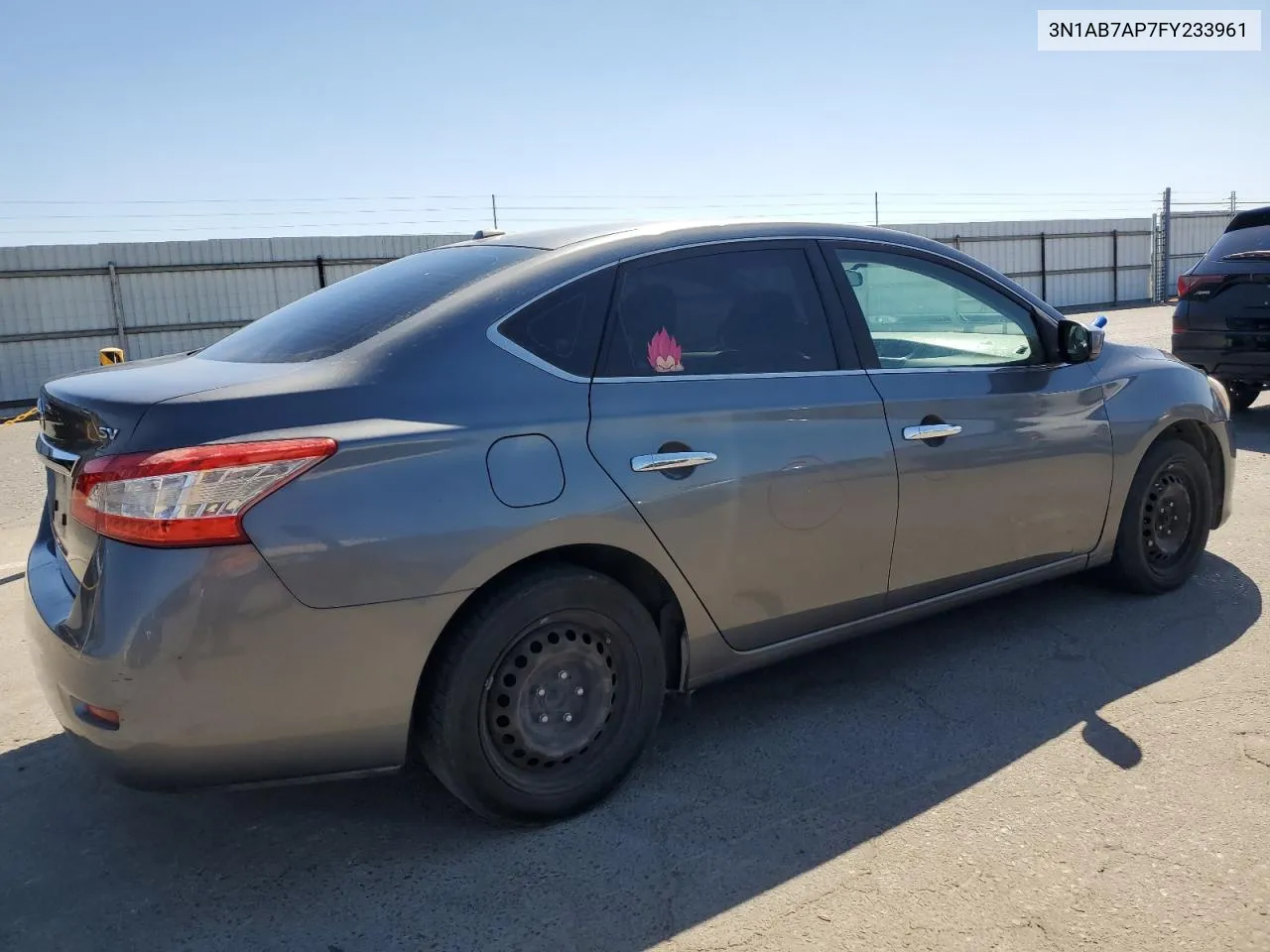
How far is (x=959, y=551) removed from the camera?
12.1ft

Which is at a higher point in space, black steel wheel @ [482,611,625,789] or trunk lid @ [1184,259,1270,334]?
trunk lid @ [1184,259,1270,334]

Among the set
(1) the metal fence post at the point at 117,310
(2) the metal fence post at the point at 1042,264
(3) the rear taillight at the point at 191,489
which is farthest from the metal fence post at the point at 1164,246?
(3) the rear taillight at the point at 191,489

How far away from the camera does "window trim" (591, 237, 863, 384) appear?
301cm

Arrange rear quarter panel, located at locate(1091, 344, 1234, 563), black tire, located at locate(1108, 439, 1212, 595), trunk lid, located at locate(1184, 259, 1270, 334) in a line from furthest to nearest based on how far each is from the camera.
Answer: trunk lid, located at locate(1184, 259, 1270, 334) → black tire, located at locate(1108, 439, 1212, 595) → rear quarter panel, located at locate(1091, 344, 1234, 563)

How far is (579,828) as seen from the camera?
2889 millimetres

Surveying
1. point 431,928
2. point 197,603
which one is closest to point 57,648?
point 197,603

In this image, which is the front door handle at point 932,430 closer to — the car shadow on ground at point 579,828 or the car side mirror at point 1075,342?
the car side mirror at point 1075,342

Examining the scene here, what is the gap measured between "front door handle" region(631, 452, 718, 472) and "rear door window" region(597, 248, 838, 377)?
0.85ft

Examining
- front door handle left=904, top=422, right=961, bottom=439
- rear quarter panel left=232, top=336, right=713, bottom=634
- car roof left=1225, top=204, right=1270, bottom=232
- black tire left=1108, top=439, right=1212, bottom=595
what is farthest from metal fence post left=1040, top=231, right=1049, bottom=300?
rear quarter panel left=232, top=336, right=713, bottom=634

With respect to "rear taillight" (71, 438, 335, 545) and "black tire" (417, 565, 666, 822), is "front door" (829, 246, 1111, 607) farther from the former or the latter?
"rear taillight" (71, 438, 335, 545)

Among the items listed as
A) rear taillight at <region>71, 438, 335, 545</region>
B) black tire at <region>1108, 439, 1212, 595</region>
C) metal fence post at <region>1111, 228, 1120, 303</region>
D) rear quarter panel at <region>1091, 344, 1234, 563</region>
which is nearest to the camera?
rear taillight at <region>71, 438, 335, 545</region>

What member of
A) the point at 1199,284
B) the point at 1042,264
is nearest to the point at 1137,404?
the point at 1199,284

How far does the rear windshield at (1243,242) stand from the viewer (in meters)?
8.20

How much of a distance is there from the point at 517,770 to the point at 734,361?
136 cm
